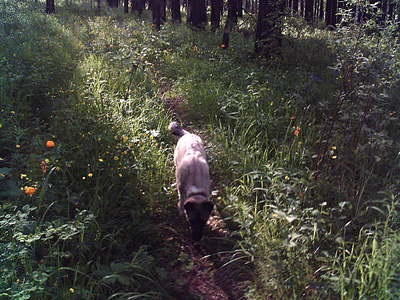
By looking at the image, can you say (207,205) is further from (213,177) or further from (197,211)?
(213,177)

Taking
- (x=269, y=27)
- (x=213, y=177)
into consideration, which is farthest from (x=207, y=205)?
(x=269, y=27)

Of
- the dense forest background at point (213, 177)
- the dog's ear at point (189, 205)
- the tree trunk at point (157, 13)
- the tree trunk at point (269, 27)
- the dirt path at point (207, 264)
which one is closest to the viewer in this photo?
the dense forest background at point (213, 177)

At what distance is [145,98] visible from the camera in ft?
→ 25.6

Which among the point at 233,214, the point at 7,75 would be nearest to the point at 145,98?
the point at 7,75

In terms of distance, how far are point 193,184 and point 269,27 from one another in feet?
23.0

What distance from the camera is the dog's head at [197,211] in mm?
4324

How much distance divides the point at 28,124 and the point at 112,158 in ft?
5.00

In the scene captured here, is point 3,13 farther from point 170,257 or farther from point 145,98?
point 170,257

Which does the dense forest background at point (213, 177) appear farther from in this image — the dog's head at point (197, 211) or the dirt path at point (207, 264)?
the dog's head at point (197, 211)

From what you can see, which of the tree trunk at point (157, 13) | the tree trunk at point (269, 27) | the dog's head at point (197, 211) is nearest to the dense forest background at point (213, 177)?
the dog's head at point (197, 211)

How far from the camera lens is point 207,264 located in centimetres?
440

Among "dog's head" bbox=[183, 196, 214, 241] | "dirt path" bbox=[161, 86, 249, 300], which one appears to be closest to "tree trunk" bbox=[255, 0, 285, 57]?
"dirt path" bbox=[161, 86, 249, 300]

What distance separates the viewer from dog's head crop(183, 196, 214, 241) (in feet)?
14.2

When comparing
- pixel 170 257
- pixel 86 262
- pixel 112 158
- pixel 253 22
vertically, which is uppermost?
pixel 253 22
